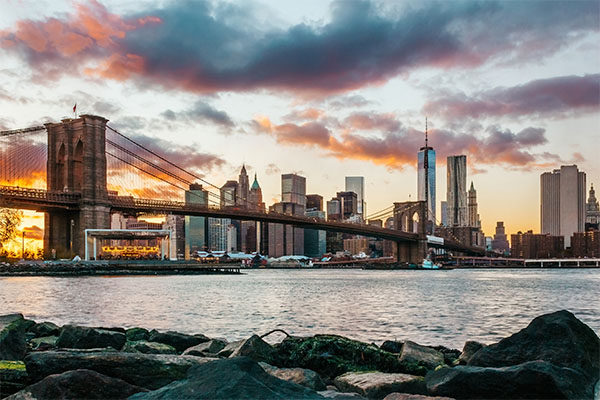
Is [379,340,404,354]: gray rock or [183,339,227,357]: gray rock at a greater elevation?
[183,339,227,357]: gray rock

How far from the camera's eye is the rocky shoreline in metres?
4.28

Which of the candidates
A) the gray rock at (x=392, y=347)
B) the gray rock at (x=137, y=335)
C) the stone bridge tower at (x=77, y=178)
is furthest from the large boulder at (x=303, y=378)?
the stone bridge tower at (x=77, y=178)

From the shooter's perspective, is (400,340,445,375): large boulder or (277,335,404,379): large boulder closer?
(277,335,404,379): large boulder

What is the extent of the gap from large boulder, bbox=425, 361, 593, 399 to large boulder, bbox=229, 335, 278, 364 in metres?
2.40

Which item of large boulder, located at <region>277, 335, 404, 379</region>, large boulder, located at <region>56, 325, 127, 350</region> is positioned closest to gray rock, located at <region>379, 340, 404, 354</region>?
large boulder, located at <region>277, 335, 404, 379</region>

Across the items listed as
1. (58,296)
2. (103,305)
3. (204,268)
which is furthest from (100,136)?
(103,305)

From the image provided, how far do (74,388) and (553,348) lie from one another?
473cm

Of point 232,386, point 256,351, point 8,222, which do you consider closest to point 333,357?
point 256,351

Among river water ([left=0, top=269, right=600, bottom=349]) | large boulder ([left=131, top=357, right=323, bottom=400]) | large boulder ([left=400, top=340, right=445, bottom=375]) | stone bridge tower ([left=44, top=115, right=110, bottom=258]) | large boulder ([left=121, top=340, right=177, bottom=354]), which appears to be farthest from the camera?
stone bridge tower ([left=44, top=115, right=110, bottom=258])

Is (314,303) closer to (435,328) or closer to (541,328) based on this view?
(435,328)

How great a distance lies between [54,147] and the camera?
7019 centimetres

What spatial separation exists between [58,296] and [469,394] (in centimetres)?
2754

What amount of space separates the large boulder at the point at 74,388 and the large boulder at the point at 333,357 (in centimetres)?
266

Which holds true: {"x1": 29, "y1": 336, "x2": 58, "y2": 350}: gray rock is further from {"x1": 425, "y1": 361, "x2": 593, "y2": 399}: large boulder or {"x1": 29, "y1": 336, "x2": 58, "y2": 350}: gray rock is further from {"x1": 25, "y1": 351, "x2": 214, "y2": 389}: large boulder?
{"x1": 425, "y1": 361, "x2": 593, "y2": 399}: large boulder
